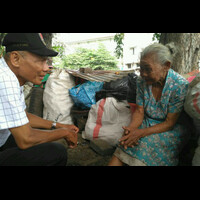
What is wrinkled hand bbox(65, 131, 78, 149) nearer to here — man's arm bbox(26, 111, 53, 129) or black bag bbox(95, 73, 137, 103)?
man's arm bbox(26, 111, 53, 129)

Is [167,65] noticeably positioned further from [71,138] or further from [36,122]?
[36,122]

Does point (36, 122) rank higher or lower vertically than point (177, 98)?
lower

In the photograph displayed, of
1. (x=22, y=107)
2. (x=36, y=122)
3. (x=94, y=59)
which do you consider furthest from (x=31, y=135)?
(x=94, y=59)

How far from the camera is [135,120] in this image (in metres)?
1.94

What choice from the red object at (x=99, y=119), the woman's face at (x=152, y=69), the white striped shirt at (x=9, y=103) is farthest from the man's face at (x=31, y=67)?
the red object at (x=99, y=119)

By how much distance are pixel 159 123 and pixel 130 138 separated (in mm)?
398

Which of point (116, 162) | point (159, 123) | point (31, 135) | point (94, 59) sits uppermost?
point (94, 59)

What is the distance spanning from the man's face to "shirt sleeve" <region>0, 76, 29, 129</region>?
0.66 feet

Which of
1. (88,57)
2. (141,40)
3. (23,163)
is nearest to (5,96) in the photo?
(23,163)

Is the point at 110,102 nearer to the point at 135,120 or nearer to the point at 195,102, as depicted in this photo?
the point at 135,120

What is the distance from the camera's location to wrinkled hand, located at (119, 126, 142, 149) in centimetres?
169

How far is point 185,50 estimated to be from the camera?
2.71m

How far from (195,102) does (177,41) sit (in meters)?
1.83

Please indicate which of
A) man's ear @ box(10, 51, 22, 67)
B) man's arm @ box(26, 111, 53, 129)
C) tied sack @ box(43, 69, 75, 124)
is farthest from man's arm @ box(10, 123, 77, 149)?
tied sack @ box(43, 69, 75, 124)
